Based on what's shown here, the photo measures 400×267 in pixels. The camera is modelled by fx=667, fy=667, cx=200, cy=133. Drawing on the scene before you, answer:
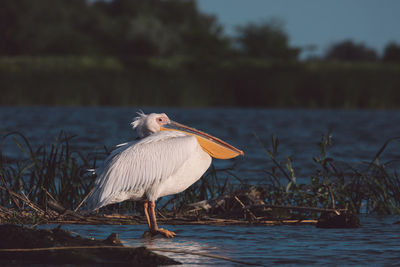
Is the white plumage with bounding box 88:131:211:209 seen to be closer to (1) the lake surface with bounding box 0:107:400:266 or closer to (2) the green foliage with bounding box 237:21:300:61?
(1) the lake surface with bounding box 0:107:400:266

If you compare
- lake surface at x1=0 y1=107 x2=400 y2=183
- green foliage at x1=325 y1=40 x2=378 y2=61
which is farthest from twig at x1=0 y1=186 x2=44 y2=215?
green foliage at x1=325 y1=40 x2=378 y2=61

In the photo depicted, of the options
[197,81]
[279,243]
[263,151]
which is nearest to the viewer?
[279,243]

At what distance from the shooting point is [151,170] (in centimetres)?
527

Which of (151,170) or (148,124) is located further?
(148,124)

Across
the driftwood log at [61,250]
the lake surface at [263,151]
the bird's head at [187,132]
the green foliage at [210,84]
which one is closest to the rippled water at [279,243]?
the lake surface at [263,151]

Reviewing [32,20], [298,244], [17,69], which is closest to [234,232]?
[298,244]

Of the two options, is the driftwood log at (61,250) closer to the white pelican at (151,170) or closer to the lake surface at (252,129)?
the white pelican at (151,170)

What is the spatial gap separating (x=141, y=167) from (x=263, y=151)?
24.9 feet

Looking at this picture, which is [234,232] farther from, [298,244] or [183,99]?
[183,99]

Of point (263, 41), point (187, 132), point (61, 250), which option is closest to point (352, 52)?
point (263, 41)

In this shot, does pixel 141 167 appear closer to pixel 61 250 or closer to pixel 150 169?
pixel 150 169

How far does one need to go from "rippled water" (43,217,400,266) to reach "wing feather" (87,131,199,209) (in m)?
0.34

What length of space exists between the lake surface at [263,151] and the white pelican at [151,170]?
0.31m

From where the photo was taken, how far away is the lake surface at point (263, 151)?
472cm
